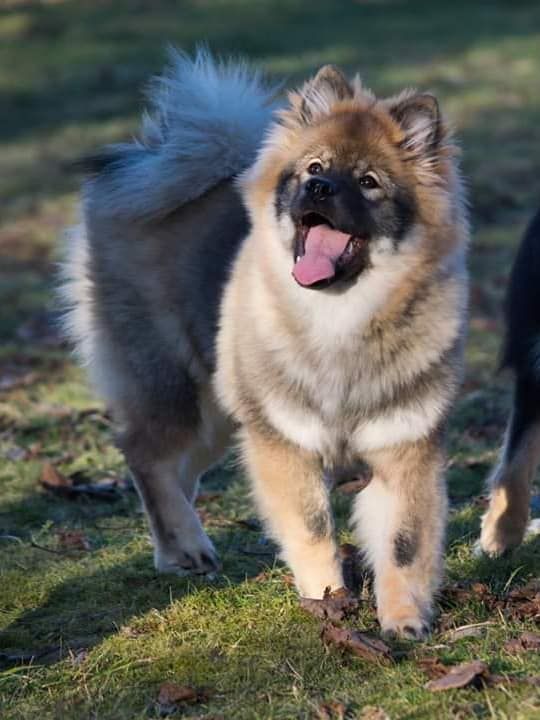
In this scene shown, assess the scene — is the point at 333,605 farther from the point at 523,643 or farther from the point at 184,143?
the point at 184,143

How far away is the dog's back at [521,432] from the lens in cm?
479

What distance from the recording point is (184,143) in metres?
4.97

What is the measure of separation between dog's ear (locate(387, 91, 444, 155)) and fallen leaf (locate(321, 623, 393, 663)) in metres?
1.55

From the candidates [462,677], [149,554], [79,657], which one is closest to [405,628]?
[462,677]

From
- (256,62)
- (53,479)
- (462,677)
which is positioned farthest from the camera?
(256,62)

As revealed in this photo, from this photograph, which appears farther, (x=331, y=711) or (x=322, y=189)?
(x=322, y=189)

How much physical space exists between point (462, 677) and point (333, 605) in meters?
0.67

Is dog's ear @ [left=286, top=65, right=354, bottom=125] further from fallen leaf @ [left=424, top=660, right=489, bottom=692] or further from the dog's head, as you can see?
fallen leaf @ [left=424, top=660, right=489, bottom=692]

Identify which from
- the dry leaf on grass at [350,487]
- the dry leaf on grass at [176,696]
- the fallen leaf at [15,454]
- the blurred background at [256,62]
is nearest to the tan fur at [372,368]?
the dry leaf on grass at [176,696]

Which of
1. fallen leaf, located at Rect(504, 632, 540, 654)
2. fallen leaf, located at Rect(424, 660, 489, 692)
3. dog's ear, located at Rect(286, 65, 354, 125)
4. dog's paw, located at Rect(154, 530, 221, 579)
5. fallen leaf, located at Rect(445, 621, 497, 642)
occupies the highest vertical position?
dog's ear, located at Rect(286, 65, 354, 125)

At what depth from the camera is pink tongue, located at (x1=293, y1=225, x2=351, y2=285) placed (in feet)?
13.3

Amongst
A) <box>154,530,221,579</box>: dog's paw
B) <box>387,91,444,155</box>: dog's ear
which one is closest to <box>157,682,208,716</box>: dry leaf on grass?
<box>154,530,221,579</box>: dog's paw

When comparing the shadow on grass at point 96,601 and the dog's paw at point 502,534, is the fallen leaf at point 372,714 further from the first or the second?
the dog's paw at point 502,534

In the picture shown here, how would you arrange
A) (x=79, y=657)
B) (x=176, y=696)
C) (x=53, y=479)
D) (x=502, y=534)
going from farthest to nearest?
(x=53, y=479) → (x=502, y=534) → (x=79, y=657) → (x=176, y=696)
